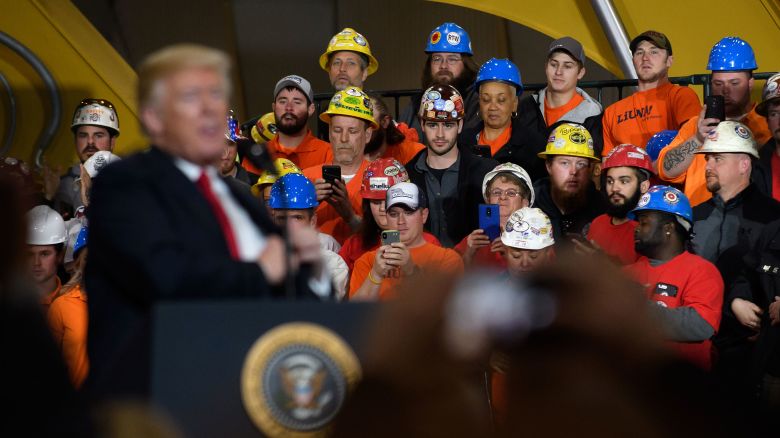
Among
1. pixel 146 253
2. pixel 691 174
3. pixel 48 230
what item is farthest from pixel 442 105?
pixel 146 253

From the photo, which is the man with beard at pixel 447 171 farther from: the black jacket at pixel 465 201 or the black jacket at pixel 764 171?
the black jacket at pixel 764 171

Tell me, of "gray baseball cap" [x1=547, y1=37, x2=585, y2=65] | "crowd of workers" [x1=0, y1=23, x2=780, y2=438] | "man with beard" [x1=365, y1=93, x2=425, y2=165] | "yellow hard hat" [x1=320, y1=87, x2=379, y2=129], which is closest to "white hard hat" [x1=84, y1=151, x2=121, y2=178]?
"crowd of workers" [x1=0, y1=23, x2=780, y2=438]

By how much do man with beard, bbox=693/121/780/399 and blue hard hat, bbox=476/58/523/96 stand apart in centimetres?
151

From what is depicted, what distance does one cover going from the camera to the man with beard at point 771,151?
726cm

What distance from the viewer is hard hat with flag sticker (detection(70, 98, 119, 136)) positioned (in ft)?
29.0

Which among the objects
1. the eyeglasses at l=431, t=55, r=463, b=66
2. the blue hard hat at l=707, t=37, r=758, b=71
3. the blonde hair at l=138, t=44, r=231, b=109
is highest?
the eyeglasses at l=431, t=55, r=463, b=66

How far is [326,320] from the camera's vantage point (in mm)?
2369

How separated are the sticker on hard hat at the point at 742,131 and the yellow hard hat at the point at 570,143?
2.88ft

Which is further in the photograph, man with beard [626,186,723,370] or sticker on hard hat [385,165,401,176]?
sticker on hard hat [385,165,401,176]

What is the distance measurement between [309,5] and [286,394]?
1355cm

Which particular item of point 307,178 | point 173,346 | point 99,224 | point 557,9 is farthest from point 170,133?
point 557,9

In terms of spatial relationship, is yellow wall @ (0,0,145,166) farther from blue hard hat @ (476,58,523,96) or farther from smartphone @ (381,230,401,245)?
smartphone @ (381,230,401,245)

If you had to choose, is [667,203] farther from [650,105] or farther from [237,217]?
[237,217]

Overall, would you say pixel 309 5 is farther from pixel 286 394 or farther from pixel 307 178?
pixel 286 394
